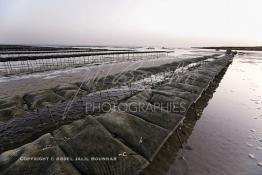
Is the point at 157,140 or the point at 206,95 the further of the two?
the point at 206,95

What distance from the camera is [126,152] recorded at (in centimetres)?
600

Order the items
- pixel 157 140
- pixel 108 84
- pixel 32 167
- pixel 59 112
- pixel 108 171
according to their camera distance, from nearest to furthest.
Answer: pixel 32 167, pixel 108 171, pixel 157 140, pixel 59 112, pixel 108 84

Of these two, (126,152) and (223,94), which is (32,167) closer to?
(126,152)

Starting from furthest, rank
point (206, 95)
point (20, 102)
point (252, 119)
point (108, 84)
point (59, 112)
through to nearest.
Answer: point (108, 84)
point (206, 95)
point (59, 112)
point (252, 119)
point (20, 102)

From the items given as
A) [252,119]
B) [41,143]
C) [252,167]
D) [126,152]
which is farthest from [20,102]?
[252,119]

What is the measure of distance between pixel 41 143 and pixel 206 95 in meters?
15.8

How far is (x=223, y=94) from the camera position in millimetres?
19141

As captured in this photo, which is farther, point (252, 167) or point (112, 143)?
point (252, 167)

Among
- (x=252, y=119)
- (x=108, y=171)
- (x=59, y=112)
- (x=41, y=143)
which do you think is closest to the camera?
(x=108, y=171)

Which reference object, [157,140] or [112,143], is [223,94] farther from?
[112,143]

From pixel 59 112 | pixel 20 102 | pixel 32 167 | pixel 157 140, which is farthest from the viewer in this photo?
pixel 59 112

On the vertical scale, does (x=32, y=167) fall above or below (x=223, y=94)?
above

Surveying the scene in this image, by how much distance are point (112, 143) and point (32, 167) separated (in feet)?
7.56

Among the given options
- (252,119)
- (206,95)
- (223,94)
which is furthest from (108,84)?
(252,119)
